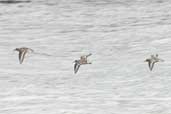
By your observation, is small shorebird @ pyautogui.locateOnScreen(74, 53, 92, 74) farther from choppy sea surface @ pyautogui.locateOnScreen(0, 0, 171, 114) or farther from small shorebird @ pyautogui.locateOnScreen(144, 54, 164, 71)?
small shorebird @ pyautogui.locateOnScreen(144, 54, 164, 71)

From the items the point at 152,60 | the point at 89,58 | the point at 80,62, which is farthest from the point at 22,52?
the point at 152,60

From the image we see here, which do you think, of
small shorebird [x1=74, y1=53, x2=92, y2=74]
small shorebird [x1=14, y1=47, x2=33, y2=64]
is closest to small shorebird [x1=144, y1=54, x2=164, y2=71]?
small shorebird [x1=74, y1=53, x2=92, y2=74]

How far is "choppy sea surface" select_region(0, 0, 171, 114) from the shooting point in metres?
30.7

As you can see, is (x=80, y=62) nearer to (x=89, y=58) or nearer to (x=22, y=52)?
(x=89, y=58)

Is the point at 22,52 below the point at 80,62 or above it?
above

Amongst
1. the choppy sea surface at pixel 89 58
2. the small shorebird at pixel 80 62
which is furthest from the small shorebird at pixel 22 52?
the small shorebird at pixel 80 62

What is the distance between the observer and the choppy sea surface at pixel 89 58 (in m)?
30.7

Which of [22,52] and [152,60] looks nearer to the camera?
[152,60]

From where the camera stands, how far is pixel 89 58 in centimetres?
3912

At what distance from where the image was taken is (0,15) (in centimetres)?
5269

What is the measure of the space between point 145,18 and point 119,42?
7.36 m

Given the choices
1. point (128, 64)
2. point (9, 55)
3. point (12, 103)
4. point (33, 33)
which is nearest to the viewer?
point (12, 103)

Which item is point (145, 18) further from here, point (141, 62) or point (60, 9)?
point (141, 62)

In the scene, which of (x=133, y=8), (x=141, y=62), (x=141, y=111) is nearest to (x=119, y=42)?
(x=141, y=62)
